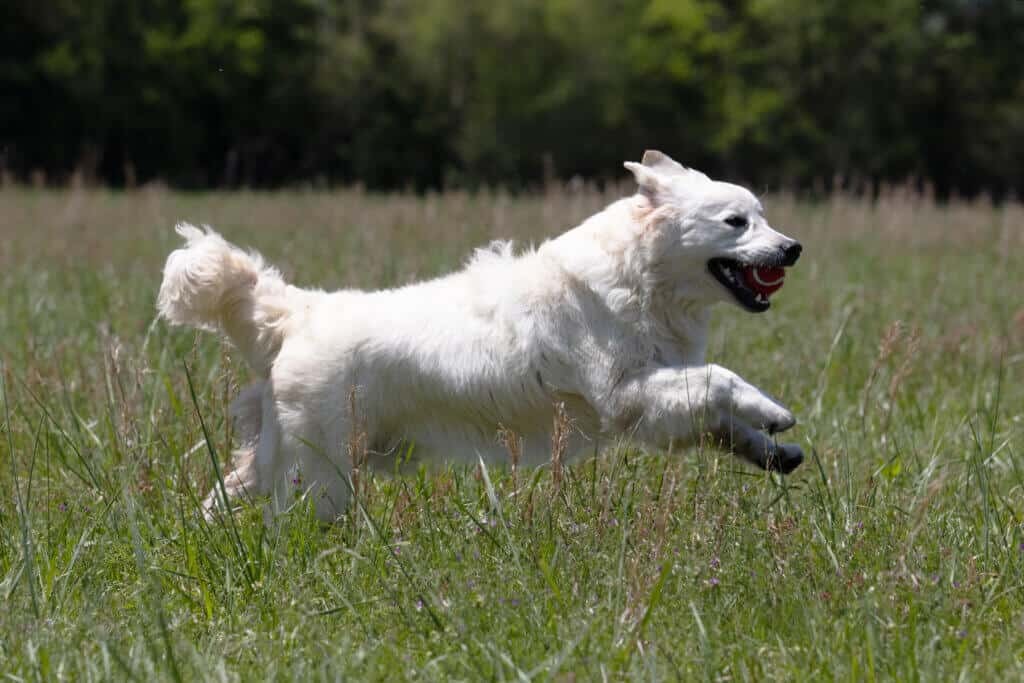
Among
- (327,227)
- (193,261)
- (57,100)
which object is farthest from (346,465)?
(57,100)

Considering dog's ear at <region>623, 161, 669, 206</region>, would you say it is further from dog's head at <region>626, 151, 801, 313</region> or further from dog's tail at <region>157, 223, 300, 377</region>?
dog's tail at <region>157, 223, 300, 377</region>

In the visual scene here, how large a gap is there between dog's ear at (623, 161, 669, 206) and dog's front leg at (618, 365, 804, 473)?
673mm

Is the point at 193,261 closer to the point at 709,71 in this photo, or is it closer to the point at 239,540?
the point at 239,540

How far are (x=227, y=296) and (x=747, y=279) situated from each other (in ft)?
6.41

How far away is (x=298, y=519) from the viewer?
11.0 ft

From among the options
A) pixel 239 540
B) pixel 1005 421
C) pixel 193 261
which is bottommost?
pixel 1005 421

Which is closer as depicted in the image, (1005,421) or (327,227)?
(1005,421)

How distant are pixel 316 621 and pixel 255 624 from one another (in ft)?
0.53

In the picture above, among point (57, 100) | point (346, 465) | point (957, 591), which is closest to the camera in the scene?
point (957, 591)

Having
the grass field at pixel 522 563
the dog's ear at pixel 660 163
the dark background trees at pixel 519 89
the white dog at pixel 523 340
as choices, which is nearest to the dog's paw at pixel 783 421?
the grass field at pixel 522 563

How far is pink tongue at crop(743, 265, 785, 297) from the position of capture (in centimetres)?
395

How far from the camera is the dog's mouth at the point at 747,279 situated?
391cm

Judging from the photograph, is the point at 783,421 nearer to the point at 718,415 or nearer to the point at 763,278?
the point at 718,415

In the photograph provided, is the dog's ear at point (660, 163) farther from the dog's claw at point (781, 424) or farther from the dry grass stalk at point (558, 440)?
the dry grass stalk at point (558, 440)
